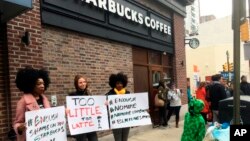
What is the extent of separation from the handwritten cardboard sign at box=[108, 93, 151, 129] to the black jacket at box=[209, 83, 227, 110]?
3537 mm

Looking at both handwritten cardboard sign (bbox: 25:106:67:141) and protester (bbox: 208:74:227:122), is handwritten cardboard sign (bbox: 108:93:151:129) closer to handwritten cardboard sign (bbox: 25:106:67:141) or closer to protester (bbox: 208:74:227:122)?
handwritten cardboard sign (bbox: 25:106:67:141)

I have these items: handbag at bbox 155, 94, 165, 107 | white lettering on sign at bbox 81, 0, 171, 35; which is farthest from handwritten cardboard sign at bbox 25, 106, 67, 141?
handbag at bbox 155, 94, 165, 107

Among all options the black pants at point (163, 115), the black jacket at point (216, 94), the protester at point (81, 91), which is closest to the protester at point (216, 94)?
the black jacket at point (216, 94)

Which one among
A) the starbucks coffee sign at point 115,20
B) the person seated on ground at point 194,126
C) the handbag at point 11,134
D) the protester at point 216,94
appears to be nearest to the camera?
the person seated on ground at point 194,126

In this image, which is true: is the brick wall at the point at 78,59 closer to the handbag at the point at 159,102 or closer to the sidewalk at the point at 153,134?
the sidewalk at the point at 153,134

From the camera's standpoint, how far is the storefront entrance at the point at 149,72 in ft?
39.4

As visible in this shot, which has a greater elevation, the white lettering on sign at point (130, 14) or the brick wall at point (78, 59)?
the white lettering on sign at point (130, 14)

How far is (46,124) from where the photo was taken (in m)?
4.68

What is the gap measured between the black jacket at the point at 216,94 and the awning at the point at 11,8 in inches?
218

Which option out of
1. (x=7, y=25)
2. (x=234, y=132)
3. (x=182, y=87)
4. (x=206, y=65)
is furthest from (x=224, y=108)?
(x=206, y=65)

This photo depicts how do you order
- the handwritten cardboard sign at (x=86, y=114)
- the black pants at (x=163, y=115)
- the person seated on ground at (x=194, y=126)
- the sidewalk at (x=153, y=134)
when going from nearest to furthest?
the person seated on ground at (x=194, y=126) < the handwritten cardboard sign at (x=86, y=114) < the sidewalk at (x=153, y=134) < the black pants at (x=163, y=115)

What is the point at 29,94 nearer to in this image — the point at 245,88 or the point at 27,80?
the point at 27,80

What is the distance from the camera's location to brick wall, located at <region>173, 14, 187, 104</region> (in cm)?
1533

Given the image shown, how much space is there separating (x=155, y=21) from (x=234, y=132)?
11156mm
